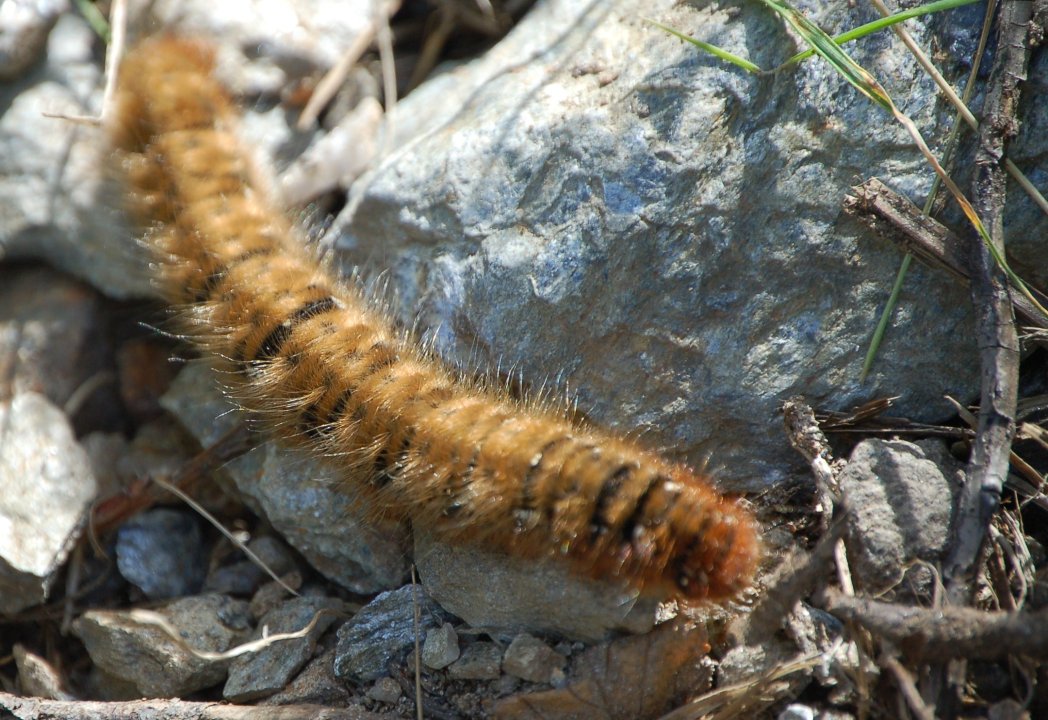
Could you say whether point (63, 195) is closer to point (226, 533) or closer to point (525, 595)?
point (226, 533)

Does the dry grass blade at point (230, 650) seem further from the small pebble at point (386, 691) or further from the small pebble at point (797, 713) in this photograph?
the small pebble at point (797, 713)

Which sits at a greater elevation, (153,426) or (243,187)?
(243,187)

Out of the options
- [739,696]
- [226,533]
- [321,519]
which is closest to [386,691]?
[321,519]

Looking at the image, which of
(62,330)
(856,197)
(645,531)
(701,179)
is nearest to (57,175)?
(62,330)

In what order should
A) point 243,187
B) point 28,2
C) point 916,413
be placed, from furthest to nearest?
point 28,2, point 243,187, point 916,413

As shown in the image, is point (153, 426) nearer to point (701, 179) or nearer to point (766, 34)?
point (701, 179)

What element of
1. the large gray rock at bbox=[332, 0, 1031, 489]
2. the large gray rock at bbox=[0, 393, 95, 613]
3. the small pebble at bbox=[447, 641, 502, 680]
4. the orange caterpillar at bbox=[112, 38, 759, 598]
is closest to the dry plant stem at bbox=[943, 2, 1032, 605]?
the large gray rock at bbox=[332, 0, 1031, 489]

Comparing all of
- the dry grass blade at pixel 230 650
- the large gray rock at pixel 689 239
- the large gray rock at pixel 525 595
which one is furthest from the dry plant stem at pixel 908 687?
the dry grass blade at pixel 230 650
